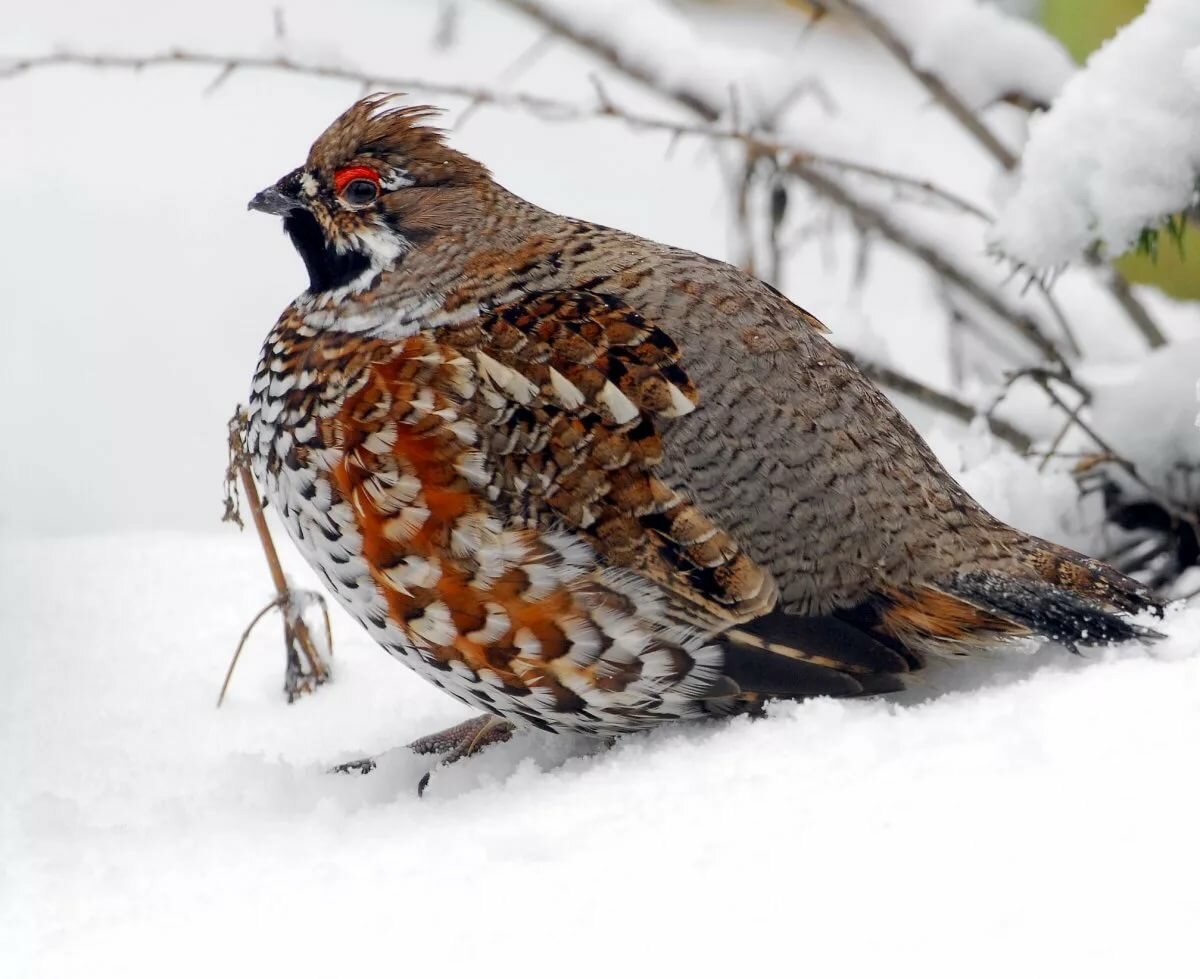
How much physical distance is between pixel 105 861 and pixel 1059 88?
3.11 metres

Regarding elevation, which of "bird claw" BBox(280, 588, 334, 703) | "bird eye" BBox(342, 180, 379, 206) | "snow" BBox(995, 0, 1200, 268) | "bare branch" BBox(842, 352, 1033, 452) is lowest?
"bird claw" BBox(280, 588, 334, 703)

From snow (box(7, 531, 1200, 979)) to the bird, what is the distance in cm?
12

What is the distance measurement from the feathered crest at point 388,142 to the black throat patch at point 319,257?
0.12 meters

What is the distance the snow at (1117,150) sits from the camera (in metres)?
3.12

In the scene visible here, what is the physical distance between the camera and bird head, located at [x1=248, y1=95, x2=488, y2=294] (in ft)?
10.2

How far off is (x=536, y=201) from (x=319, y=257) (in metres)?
3.67

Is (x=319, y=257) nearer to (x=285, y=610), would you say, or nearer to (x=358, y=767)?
(x=285, y=610)

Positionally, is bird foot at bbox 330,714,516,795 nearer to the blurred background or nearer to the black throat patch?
the black throat patch

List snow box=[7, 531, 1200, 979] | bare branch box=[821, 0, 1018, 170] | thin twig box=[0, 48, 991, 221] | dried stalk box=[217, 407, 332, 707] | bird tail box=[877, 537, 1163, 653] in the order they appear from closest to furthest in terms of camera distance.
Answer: snow box=[7, 531, 1200, 979]
bird tail box=[877, 537, 1163, 653]
dried stalk box=[217, 407, 332, 707]
thin twig box=[0, 48, 991, 221]
bare branch box=[821, 0, 1018, 170]

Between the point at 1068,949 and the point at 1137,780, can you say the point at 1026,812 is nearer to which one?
Answer: the point at 1137,780

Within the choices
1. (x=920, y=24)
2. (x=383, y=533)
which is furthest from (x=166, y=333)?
(x=383, y=533)

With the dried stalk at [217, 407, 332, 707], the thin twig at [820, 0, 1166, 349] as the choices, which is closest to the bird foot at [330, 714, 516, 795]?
the dried stalk at [217, 407, 332, 707]

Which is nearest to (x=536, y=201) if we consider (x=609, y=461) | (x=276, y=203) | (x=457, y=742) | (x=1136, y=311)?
(x=1136, y=311)

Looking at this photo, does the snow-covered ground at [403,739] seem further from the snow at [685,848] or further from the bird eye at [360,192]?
the bird eye at [360,192]
